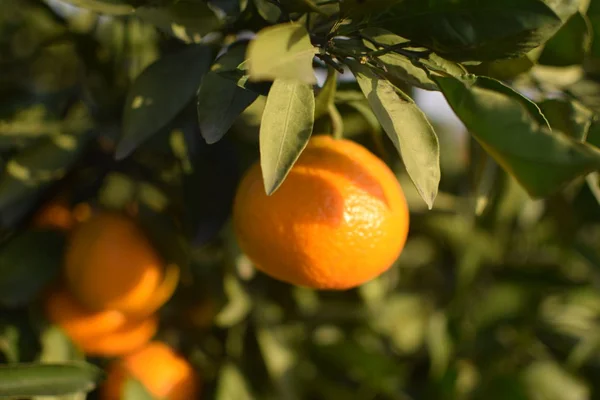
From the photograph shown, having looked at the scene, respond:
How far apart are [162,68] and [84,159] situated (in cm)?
34

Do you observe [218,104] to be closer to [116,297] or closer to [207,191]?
[207,191]

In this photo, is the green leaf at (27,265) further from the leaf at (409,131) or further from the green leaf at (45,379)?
the leaf at (409,131)

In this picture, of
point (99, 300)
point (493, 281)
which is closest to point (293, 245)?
point (99, 300)

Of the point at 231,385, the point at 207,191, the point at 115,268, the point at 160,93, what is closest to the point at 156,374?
the point at 231,385

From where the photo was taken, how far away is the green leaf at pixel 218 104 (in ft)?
2.31

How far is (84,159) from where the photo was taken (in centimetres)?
112

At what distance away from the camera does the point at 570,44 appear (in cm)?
85

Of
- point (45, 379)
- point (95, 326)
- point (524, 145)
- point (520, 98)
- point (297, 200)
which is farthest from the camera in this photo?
point (95, 326)

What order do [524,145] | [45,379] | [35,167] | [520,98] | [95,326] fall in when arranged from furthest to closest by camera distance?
[95,326]
[35,167]
[45,379]
[520,98]
[524,145]

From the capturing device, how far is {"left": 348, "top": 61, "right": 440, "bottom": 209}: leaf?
648 mm

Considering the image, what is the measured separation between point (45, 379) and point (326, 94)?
538 mm

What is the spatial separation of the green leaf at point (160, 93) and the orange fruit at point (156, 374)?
1.67 ft

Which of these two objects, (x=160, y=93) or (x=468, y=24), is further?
(x=160, y=93)

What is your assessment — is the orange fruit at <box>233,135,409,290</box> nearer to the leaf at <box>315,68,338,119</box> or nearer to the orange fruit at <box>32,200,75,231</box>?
the leaf at <box>315,68,338,119</box>
